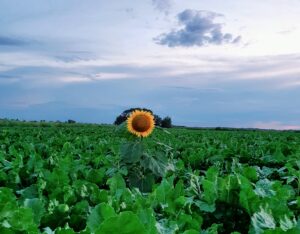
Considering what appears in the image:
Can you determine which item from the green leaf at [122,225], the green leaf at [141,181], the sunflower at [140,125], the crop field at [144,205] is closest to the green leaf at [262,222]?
the crop field at [144,205]

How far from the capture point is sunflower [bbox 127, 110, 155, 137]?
592cm

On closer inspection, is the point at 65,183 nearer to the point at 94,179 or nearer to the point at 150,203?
the point at 94,179

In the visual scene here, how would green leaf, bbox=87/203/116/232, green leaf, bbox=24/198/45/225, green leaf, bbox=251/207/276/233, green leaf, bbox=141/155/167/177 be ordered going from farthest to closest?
green leaf, bbox=141/155/167/177 → green leaf, bbox=24/198/45/225 → green leaf, bbox=251/207/276/233 → green leaf, bbox=87/203/116/232

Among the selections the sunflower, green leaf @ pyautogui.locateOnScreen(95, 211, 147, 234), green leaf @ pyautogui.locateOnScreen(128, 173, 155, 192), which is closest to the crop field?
green leaf @ pyautogui.locateOnScreen(95, 211, 147, 234)

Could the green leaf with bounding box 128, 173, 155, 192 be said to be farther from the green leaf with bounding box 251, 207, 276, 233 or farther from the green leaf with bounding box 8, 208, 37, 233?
the green leaf with bounding box 8, 208, 37, 233

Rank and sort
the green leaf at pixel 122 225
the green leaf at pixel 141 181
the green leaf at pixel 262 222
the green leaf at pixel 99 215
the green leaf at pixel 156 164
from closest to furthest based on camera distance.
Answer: the green leaf at pixel 122 225 < the green leaf at pixel 99 215 < the green leaf at pixel 262 222 < the green leaf at pixel 156 164 < the green leaf at pixel 141 181

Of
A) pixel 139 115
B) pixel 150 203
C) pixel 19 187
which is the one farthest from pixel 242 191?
pixel 139 115

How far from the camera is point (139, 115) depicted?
620cm

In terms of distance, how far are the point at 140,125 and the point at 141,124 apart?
0.03 m

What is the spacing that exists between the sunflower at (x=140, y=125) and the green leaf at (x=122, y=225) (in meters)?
4.45

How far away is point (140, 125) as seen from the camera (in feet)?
19.5

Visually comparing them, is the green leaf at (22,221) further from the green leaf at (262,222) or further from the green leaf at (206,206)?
the green leaf at (206,206)

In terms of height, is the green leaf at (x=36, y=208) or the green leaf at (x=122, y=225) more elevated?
the green leaf at (x=122, y=225)

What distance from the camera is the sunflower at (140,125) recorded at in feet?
19.4
